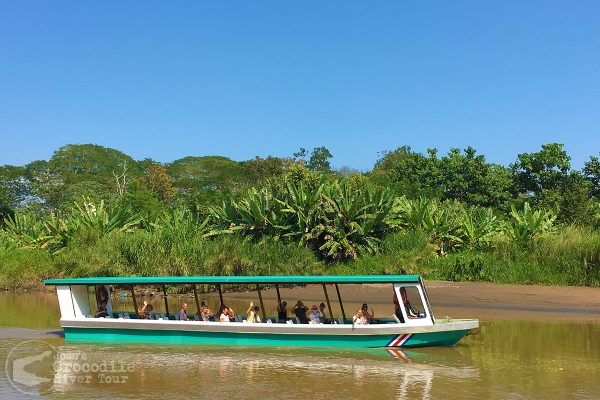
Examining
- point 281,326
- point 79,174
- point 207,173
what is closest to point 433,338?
point 281,326

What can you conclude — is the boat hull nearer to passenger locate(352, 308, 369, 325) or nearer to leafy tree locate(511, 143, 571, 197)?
passenger locate(352, 308, 369, 325)

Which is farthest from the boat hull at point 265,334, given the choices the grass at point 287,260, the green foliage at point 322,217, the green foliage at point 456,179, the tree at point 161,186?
the tree at point 161,186

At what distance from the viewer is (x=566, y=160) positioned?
151 ft

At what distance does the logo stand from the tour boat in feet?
3.70

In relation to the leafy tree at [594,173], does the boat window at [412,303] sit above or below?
below

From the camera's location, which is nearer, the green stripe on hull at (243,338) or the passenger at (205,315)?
the green stripe on hull at (243,338)

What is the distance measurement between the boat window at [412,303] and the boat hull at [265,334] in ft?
1.56

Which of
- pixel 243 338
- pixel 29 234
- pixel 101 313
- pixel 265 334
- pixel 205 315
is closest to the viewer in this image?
pixel 265 334

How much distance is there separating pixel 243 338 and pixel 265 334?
590 millimetres

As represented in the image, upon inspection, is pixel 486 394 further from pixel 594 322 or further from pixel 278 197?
pixel 278 197

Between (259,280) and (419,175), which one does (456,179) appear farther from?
(259,280)

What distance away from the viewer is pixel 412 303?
14961mm

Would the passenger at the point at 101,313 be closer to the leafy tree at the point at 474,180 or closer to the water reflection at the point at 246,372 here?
the water reflection at the point at 246,372

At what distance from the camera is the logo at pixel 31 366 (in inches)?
471
